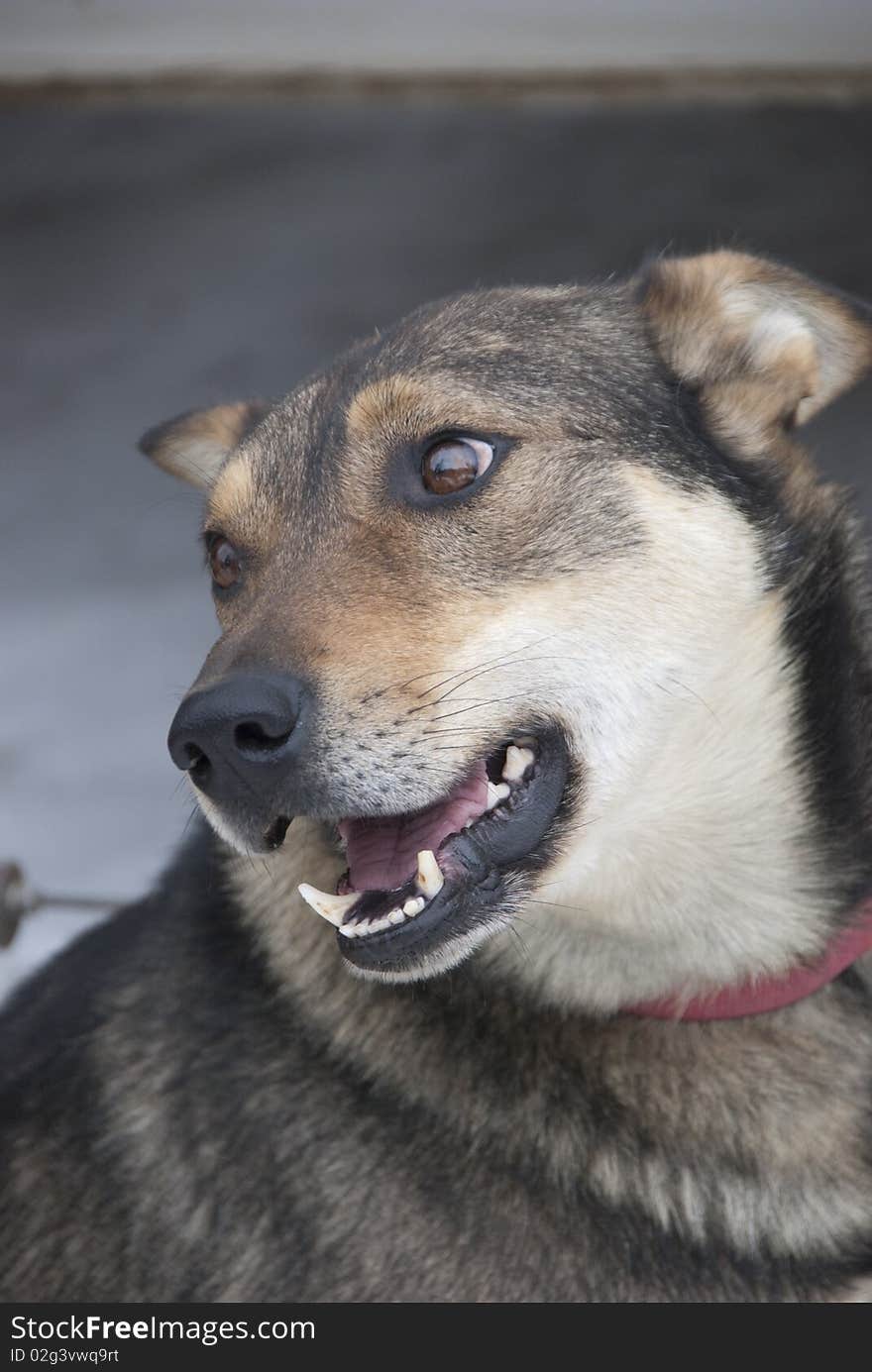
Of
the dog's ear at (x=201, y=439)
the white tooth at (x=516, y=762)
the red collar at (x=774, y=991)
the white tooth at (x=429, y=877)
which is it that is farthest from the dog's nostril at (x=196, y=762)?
the dog's ear at (x=201, y=439)

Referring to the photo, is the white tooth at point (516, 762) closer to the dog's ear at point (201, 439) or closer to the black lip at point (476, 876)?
the black lip at point (476, 876)

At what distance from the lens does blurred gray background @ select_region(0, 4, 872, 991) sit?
19.2 feet

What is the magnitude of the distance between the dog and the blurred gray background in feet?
11.4

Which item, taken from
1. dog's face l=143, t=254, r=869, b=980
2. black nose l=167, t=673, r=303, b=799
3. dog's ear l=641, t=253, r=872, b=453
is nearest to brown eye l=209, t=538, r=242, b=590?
dog's face l=143, t=254, r=869, b=980

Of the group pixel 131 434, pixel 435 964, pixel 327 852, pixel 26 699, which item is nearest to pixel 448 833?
pixel 435 964

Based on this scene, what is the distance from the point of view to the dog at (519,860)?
6.56 feet

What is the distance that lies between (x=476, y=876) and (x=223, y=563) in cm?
74

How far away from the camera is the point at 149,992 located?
2.41 metres

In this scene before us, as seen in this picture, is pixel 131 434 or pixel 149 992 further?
pixel 131 434

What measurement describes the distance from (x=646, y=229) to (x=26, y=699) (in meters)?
3.01

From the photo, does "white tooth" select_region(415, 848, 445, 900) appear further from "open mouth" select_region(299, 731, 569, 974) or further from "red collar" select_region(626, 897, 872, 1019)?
"red collar" select_region(626, 897, 872, 1019)

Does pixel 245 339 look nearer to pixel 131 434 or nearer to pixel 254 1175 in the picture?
pixel 131 434
